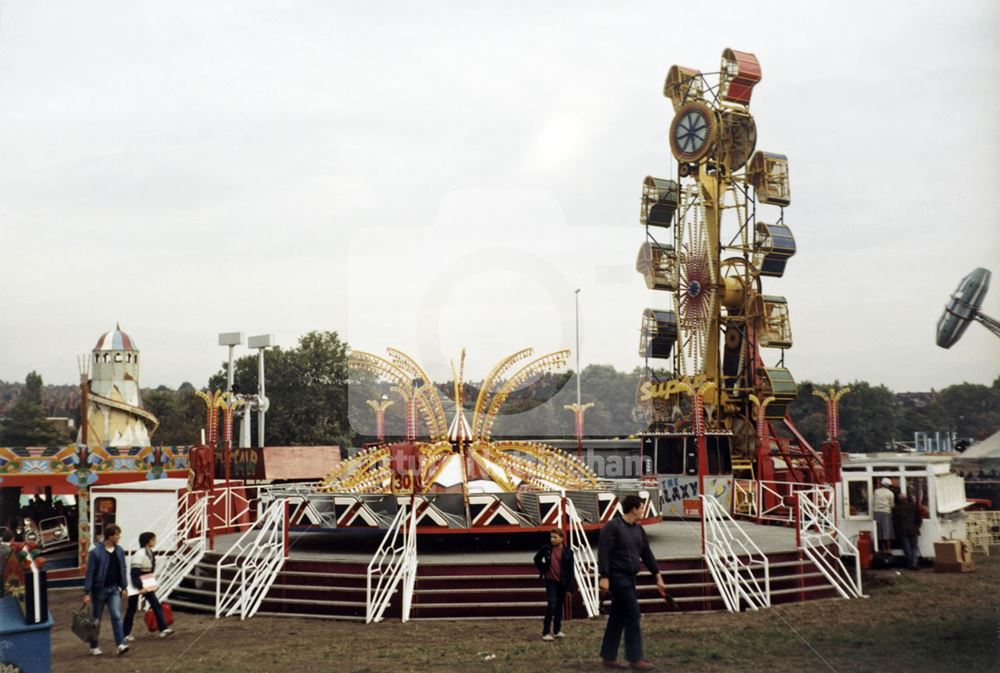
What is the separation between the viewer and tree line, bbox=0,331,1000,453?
31.7 m

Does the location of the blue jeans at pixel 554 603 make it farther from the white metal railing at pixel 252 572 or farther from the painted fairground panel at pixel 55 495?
the painted fairground panel at pixel 55 495

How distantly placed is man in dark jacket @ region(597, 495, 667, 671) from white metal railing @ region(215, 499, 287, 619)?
5.86 metres

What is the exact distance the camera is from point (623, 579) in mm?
8375

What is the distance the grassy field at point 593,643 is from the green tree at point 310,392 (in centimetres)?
2280

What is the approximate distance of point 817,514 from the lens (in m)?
14.4

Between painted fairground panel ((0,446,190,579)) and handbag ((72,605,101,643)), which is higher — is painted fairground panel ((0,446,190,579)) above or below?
above

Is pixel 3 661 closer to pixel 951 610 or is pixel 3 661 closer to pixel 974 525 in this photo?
pixel 951 610

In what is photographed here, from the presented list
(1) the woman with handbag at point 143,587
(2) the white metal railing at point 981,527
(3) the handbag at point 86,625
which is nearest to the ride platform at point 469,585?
(1) the woman with handbag at point 143,587

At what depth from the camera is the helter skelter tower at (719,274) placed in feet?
85.6

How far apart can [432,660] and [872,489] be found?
1012cm

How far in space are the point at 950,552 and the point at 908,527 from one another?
70 cm

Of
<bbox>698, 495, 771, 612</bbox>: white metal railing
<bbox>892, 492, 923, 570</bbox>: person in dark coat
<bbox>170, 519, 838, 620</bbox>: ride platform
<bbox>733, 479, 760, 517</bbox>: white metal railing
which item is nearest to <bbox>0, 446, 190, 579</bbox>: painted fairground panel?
<bbox>170, 519, 838, 620</bbox>: ride platform

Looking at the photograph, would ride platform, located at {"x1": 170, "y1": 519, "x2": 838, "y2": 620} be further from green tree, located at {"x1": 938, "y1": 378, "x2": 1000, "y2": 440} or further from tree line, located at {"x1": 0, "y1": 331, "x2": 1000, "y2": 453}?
green tree, located at {"x1": 938, "y1": 378, "x2": 1000, "y2": 440}

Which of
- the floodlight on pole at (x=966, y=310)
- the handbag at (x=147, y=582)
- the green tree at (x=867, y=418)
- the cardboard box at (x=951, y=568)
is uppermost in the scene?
the floodlight on pole at (x=966, y=310)
